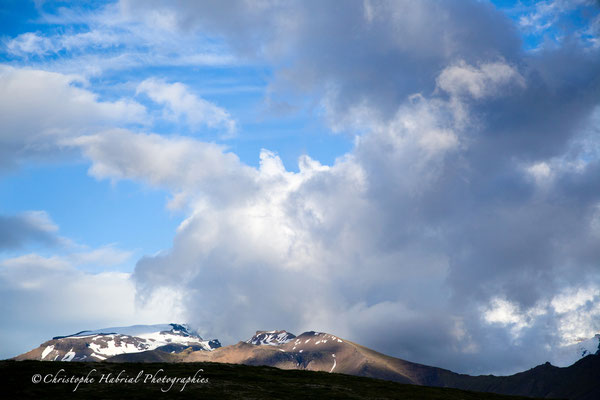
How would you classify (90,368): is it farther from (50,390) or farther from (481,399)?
(481,399)

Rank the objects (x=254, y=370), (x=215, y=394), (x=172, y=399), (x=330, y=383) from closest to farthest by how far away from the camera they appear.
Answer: (x=172, y=399) → (x=215, y=394) → (x=330, y=383) → (x=254, y=370)

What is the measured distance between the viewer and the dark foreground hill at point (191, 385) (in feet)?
197

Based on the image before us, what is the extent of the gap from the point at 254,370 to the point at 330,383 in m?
14.9

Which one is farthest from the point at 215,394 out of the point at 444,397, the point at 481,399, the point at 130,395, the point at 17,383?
the point at 481,399

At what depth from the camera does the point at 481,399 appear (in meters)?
82.2

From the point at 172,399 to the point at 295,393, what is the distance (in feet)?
56.1

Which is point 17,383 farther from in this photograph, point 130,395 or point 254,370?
point 254,370

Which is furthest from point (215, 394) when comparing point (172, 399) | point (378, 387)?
point (378, 387)

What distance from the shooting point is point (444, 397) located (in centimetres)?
8031

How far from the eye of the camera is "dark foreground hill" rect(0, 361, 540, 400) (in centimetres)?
6000

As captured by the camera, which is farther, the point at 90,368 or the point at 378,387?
the point at 378,387

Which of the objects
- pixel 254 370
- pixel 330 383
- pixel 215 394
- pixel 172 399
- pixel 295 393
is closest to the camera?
pixel 172 399

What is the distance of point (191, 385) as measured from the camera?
66250 millimetres

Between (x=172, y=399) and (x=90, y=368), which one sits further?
(x=90, y=368)
